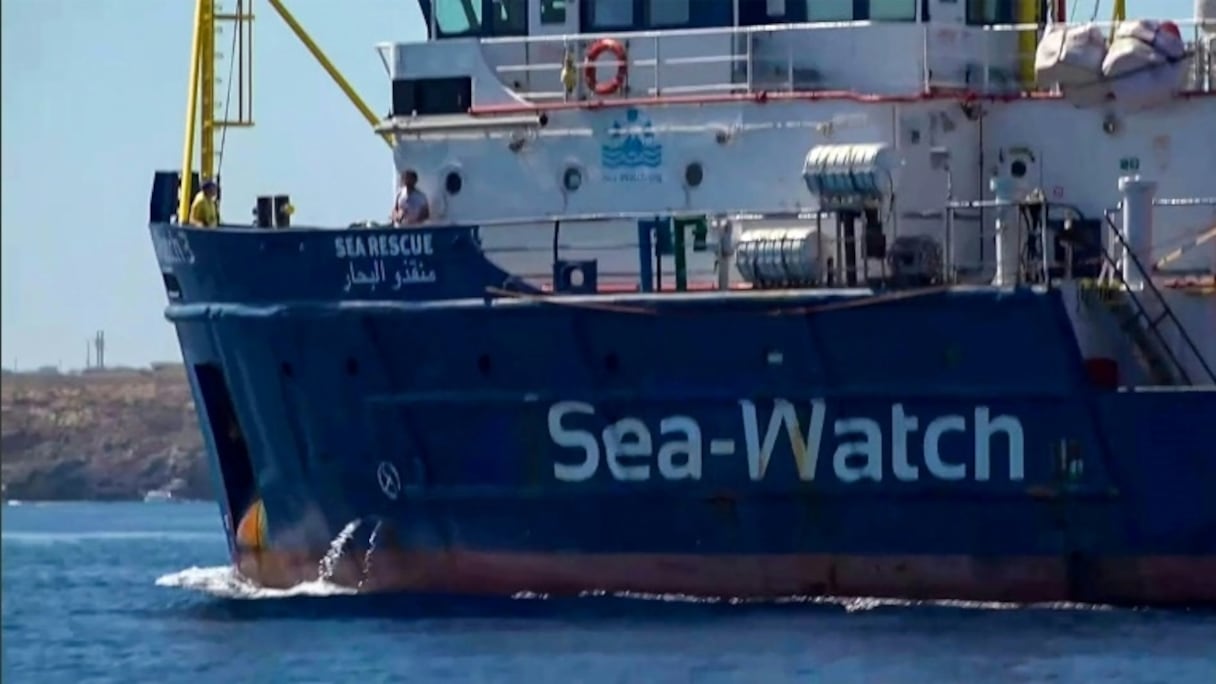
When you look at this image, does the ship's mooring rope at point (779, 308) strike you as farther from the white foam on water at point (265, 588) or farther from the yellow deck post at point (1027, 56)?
the yellow deck post at point (1027, 56)

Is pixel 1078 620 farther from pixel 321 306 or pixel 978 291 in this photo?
pixel 321 306

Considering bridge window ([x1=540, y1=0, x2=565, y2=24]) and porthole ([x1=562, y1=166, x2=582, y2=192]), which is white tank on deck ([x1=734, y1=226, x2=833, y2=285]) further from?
bridge window ([x1=540, y1=0, x2=565, y2=24])

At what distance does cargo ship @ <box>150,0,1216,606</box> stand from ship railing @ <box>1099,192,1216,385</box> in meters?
0.03

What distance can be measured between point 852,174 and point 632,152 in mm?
2293

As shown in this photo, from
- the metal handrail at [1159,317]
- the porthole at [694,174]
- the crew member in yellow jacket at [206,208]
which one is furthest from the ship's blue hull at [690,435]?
A: the porthole at [694,174]

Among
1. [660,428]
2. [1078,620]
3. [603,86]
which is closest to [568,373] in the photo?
[660,428]

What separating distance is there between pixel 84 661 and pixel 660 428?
173 inches

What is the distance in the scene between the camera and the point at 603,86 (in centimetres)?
2428

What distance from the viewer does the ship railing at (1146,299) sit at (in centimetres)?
2200

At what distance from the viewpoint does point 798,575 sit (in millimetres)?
22797

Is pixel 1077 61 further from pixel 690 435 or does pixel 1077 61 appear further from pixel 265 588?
pixel 265 588

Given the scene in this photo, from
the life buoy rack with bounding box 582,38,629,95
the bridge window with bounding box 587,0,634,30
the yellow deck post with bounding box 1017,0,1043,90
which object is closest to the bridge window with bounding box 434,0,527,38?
the bridge window with bounding box 587,0,634,30

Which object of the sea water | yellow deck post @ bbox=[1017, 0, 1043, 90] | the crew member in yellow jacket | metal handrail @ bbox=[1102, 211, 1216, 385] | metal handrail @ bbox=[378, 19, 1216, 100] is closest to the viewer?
the sea water

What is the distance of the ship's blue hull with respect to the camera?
2180 cm
